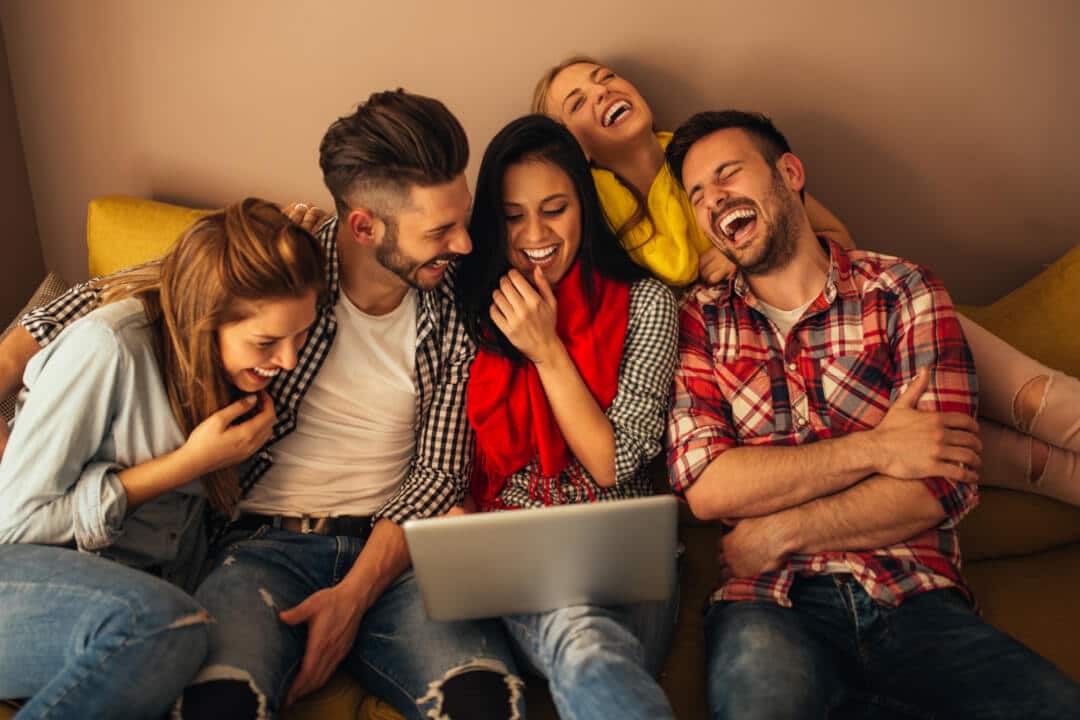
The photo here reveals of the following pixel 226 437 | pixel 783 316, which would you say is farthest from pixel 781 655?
pixel 226 437

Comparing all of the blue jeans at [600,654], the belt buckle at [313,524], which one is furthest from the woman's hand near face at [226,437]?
the blue jeans at [600,654]

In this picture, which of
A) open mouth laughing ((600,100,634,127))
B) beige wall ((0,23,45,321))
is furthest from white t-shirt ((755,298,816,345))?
beige wall ((0,23,45,321))

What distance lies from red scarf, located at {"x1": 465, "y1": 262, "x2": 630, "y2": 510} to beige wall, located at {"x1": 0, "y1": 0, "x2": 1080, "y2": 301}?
26.9 inches

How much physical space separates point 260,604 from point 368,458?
0.35 m

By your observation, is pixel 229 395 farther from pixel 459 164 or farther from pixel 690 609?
pixel 690 609

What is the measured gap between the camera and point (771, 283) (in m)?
1.70

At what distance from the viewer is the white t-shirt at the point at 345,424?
5.33 feet

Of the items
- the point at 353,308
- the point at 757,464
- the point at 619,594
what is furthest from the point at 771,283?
the point at 353,308

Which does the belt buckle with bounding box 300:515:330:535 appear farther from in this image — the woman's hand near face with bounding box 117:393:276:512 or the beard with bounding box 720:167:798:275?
the beard with bounding box 720:167:798:275

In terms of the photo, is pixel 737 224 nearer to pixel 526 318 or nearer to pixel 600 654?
pixel 526 318

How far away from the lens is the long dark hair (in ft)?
5.37

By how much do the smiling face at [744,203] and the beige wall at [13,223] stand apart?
1691mm

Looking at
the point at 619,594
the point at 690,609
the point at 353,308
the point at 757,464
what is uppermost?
the point at 353,308

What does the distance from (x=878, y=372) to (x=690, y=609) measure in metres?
0.60
